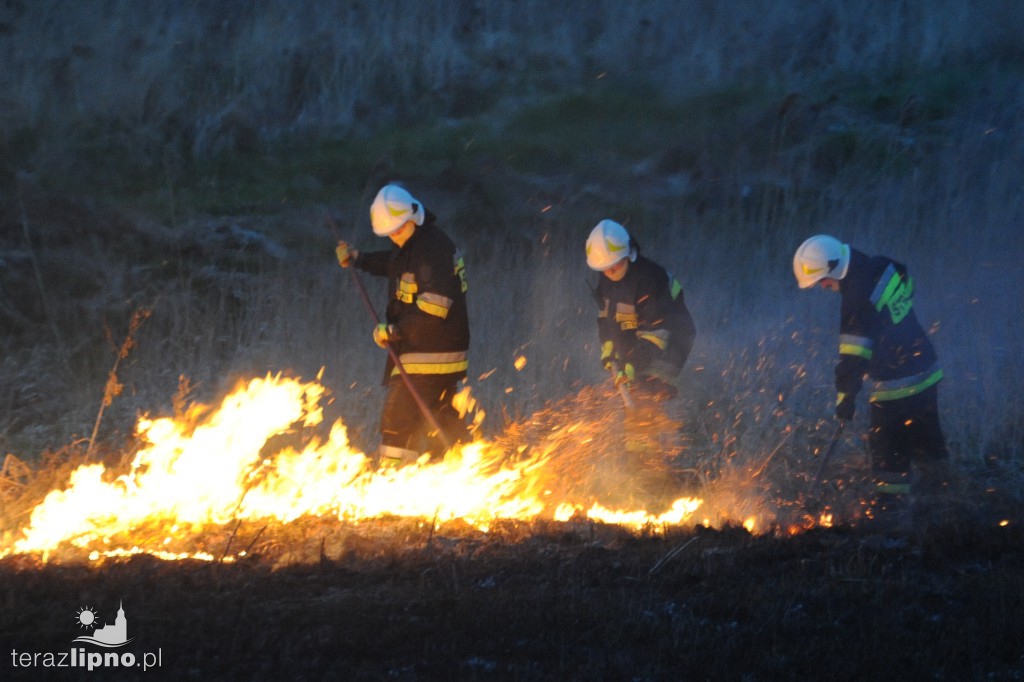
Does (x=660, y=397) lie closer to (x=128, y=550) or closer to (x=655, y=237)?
(x=128, y=550)

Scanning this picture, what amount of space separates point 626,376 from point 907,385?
1843 mm

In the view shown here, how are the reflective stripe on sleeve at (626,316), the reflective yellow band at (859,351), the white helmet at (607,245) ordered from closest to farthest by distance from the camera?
the reflective yellow band at (859,351)
the white helmet at (607,245)
the reflective stripe on sleeve at (626,316)

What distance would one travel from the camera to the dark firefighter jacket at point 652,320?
25.8ft

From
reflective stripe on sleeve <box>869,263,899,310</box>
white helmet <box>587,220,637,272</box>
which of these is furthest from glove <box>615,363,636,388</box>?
reflective stripe on sleeve <box>869,263,899,310</box>

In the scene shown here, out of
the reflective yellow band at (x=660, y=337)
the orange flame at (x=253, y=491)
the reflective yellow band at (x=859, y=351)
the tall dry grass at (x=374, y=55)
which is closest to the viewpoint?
the orange flame at (x=253, y=491)

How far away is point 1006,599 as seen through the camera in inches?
203

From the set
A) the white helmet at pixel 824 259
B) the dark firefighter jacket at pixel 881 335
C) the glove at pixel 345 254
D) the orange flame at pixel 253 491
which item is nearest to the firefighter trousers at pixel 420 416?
the orange flame at pixel 253 491

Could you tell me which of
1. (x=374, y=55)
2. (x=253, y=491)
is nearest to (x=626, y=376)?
(x=253, y=491)

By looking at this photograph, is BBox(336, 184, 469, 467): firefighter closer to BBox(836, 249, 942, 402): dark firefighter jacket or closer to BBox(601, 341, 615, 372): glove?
BBox(601, 341, 615, 372): glove

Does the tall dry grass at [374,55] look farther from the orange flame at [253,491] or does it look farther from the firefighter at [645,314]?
the orange flame at [253,491]

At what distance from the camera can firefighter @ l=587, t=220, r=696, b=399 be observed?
780cm

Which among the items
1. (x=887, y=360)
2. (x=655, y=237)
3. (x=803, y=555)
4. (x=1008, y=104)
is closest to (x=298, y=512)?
(x=803, y=555)

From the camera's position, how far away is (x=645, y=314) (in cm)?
789

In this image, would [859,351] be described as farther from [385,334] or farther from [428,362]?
[385,334]
